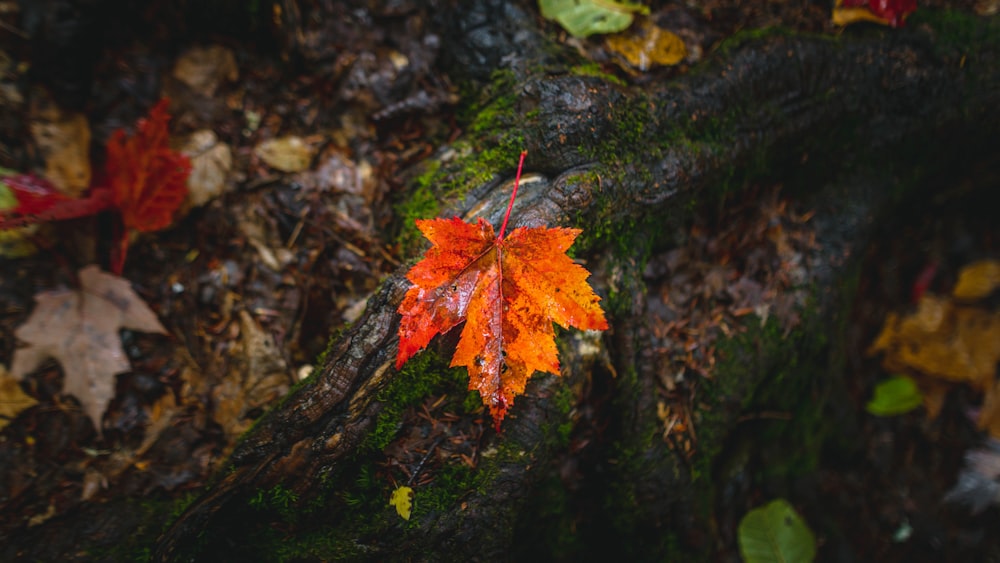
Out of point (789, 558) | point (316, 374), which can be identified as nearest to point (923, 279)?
point (789, 558)

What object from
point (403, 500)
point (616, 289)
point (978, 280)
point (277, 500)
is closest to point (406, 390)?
point (403, 500)

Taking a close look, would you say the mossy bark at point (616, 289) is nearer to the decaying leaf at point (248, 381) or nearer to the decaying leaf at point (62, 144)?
the decaying leaf at point (248, 381)

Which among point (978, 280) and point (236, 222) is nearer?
point (236, 222)

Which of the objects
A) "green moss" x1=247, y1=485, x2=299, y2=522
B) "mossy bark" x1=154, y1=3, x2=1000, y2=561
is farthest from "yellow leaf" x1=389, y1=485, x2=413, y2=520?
"green moss" x1=247, y1=485, x2=299, y2=522

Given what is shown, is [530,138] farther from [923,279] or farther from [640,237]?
[923,279]

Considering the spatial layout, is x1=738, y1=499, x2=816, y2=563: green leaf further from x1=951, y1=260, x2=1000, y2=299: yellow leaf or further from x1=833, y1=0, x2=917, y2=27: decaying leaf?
x1=833, y1=0, x2=917, y2=27: decaying leaf

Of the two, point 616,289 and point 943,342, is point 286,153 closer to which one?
point 616,289

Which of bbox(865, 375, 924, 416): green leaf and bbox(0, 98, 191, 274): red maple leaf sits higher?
bbox(0, 98, 191, 274): red maple leaf
